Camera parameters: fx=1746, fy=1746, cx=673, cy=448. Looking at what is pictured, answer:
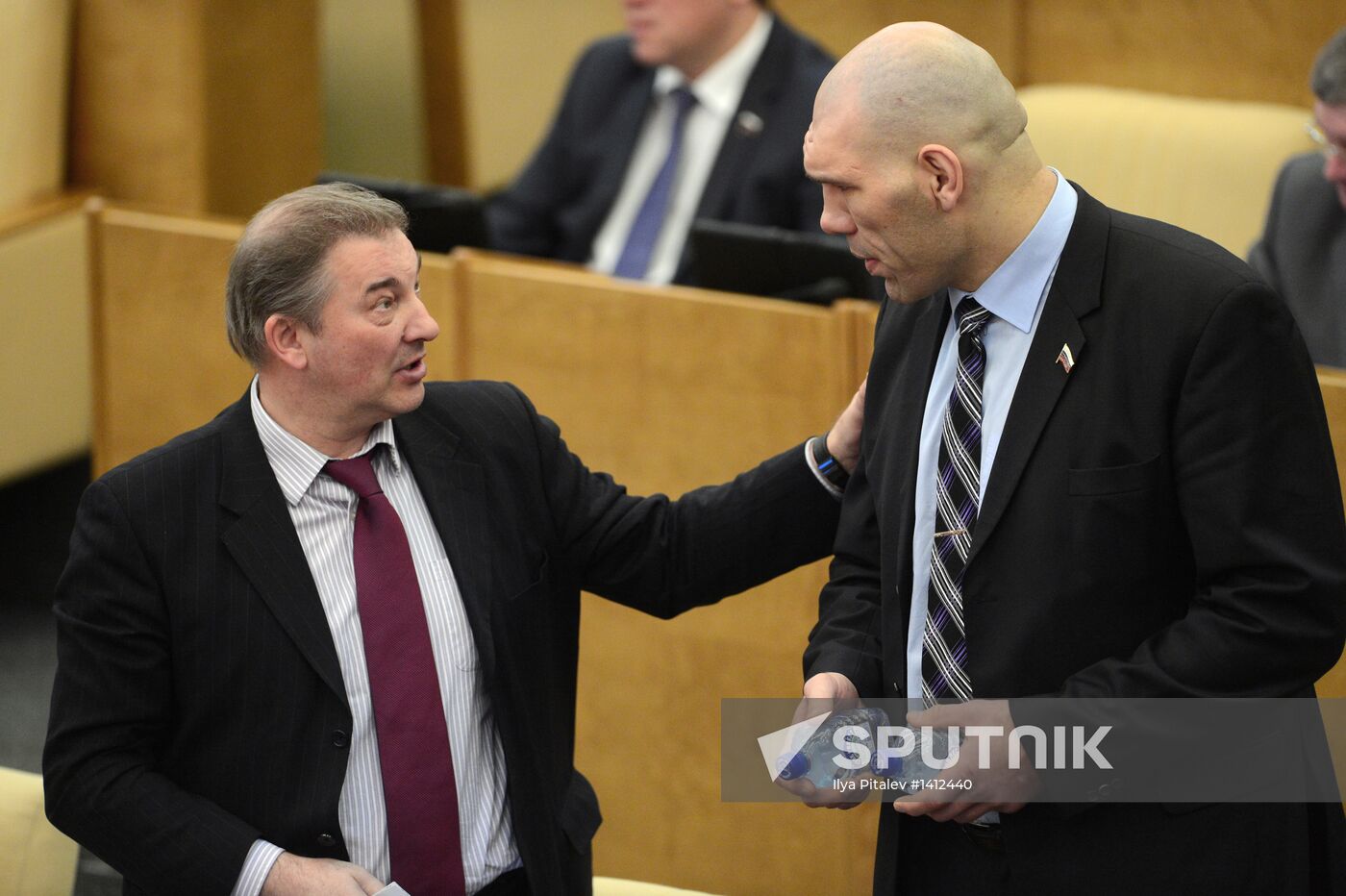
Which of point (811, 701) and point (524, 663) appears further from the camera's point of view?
point (524, 663)

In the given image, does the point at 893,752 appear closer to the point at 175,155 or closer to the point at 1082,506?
the point at 1082,506

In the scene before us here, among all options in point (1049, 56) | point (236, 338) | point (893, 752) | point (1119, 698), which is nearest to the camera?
point (1119, 698)

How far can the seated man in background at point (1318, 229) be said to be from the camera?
10.3ft

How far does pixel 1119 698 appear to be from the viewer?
5.81 feet

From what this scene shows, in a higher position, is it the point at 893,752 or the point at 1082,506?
the point at 1082,506

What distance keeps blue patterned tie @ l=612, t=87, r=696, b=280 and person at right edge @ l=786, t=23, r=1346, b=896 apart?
233cm

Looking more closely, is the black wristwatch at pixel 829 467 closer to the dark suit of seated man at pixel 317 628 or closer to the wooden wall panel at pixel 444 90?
the dark suit of seated man at pixel 317 628

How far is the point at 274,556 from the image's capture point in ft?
6.44

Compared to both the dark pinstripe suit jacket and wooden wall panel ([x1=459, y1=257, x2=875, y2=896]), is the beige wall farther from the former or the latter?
the dark pinstripe suit jacket

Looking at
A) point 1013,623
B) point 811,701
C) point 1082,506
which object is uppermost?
point 1082,506

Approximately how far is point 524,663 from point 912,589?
1.58ft

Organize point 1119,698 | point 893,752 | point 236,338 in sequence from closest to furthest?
point 1119,698 < point 893,752 < point 236,338

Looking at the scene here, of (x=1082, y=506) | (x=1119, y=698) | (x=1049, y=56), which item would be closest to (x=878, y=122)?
(x=1082, y=506)

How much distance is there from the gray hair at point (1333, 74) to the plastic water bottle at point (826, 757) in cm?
180
